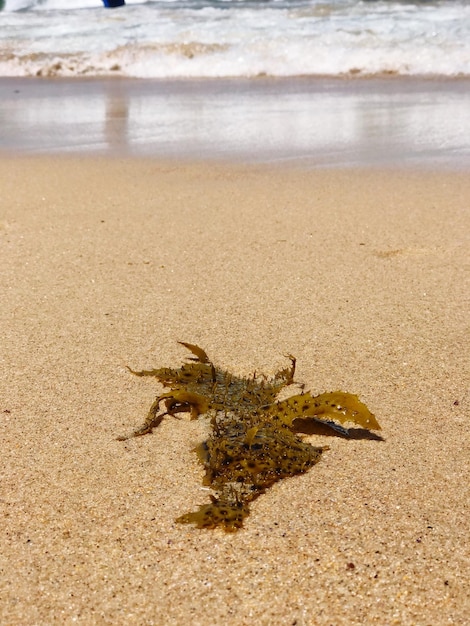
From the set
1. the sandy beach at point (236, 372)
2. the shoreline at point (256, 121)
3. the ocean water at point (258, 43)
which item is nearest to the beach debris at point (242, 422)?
the sandy beach at point (236, 372)

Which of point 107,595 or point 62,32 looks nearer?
point 107,595

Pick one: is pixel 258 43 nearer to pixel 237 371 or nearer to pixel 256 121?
pixel 256 121

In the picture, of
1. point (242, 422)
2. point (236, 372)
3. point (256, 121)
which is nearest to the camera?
point (242, 422)

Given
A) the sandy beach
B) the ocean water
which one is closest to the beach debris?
the sandy beach

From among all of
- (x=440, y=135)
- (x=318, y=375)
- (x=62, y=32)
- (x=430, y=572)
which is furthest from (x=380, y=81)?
(x=430, y=572)

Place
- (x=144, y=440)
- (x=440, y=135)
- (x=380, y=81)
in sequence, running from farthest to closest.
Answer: (x=380, y=81) → (x=440, y=135) → (x=144, y=440)

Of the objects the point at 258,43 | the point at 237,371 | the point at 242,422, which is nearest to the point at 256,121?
the point at 258,43

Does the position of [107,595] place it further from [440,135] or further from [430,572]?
[440,135]
